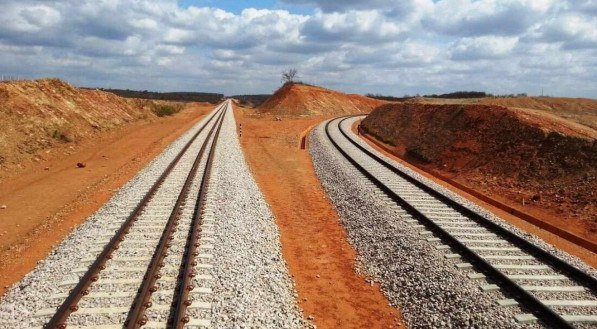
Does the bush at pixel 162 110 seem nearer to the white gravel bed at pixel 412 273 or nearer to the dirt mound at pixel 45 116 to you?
the dirt mound at pixel 45 116

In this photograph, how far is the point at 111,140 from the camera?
109 ft

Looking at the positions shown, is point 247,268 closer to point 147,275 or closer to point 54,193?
point 147,275

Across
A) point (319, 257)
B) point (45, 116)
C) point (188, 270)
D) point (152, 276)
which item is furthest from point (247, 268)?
point (45, 116)

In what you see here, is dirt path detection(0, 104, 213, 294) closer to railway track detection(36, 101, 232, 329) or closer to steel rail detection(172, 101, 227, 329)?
railway track detection(36, 101, 232, 329)

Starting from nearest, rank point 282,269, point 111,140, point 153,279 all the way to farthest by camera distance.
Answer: point 153,279, point 282,269, point 111,140

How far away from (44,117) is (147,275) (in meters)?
26.8

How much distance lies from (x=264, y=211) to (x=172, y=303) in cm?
678

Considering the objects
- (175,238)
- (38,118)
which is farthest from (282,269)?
(38,118)

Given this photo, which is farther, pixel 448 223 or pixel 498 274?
pixel 448 223

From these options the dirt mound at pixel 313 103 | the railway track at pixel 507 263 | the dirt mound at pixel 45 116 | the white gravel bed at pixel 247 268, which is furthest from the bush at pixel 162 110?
the railway track at pixel 507 263

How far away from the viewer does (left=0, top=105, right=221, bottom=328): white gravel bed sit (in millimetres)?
6875

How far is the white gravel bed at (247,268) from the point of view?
23.4 ft

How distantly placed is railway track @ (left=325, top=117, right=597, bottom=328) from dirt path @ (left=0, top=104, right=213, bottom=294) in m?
9.43

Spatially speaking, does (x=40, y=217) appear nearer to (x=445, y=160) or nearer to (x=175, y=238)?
(x=175, y=238)
